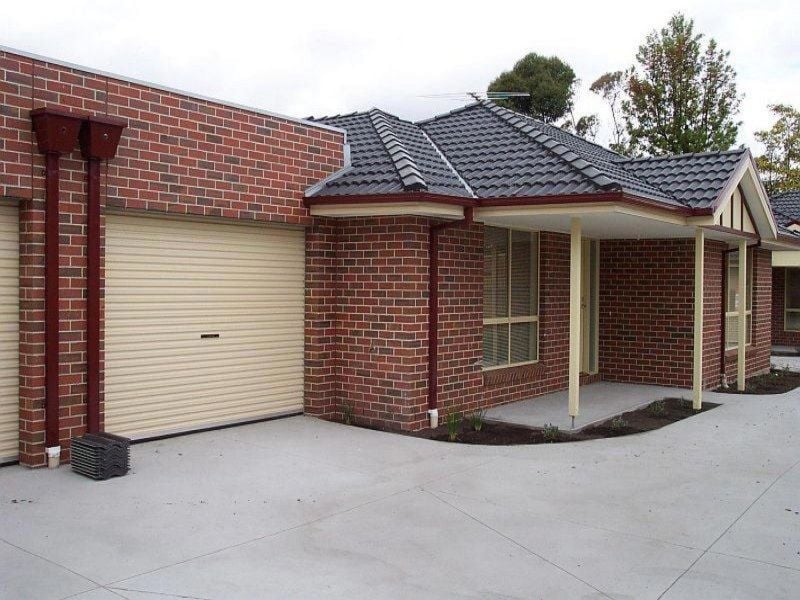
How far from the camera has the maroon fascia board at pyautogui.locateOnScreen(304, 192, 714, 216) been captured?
7942mm

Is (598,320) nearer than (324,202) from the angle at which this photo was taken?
No

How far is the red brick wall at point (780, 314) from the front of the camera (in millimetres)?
21312

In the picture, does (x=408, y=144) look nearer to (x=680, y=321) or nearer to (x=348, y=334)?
(x=348, y=334)

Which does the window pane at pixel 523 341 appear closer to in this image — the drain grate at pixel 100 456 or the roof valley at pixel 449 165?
the roof valley at pixel 449 165

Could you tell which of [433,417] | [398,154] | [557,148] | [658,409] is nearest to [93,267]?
[398,154]

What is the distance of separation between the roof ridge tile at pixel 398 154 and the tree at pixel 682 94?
18.4m

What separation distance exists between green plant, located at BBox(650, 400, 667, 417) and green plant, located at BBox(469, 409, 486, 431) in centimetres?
227

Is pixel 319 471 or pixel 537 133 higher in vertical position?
pixel 537 133

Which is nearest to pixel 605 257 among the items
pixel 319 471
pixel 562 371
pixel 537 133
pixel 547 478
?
pixel 562 371

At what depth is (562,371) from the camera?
11.6 m

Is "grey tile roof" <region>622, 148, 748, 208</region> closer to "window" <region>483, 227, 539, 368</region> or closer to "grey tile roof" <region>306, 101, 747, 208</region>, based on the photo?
"grey tile roof" <region>306, 101, 747, 208</region>

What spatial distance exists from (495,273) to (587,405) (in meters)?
2.18

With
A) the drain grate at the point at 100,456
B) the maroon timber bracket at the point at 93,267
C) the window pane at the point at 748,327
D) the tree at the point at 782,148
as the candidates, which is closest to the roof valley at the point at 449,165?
the maroon timber bracket at the point at 93,267

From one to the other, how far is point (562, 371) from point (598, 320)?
5.37ft
